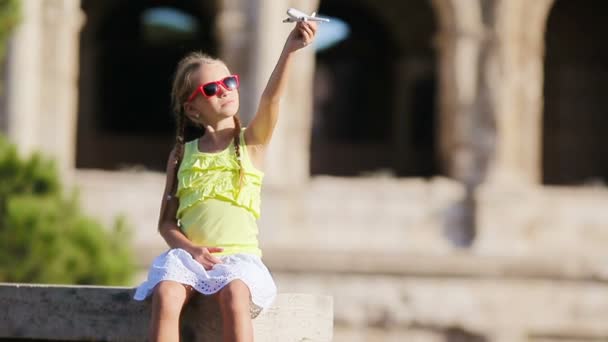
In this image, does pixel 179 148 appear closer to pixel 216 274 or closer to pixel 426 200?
pixel 216 274

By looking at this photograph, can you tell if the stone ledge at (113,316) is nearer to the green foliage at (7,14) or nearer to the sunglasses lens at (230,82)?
the sunglasses lens at (230,82)

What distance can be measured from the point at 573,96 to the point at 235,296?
12072 mm

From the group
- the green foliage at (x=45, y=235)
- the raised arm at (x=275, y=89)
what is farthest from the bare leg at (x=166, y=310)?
the green foliage at (x=45, y=235)

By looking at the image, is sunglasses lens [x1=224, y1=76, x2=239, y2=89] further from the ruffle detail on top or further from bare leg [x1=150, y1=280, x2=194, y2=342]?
bare leg [x1=150, y1=280, x2=194, y2=342]

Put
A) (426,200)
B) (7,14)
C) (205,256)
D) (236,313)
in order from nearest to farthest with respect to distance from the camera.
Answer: (236,313)
(205,256)
(7,14)
(426,200)

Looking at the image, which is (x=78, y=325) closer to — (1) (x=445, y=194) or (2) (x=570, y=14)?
(1) (x=445, y=194)

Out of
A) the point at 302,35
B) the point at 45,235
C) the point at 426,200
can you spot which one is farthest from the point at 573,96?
the point at 302,35

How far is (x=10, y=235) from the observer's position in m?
8.94

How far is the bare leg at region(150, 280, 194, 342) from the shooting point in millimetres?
4320

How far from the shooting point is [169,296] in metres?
4.37

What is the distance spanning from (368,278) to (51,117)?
3065 millimetres

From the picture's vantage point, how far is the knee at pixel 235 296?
4336mm

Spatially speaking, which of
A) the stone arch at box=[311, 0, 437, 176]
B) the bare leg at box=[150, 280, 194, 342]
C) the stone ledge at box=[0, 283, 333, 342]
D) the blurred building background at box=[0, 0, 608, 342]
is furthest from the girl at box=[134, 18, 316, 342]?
the stone arch at box=[311, 0, 437, 176]

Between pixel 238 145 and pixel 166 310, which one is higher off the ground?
pixel 238 145
